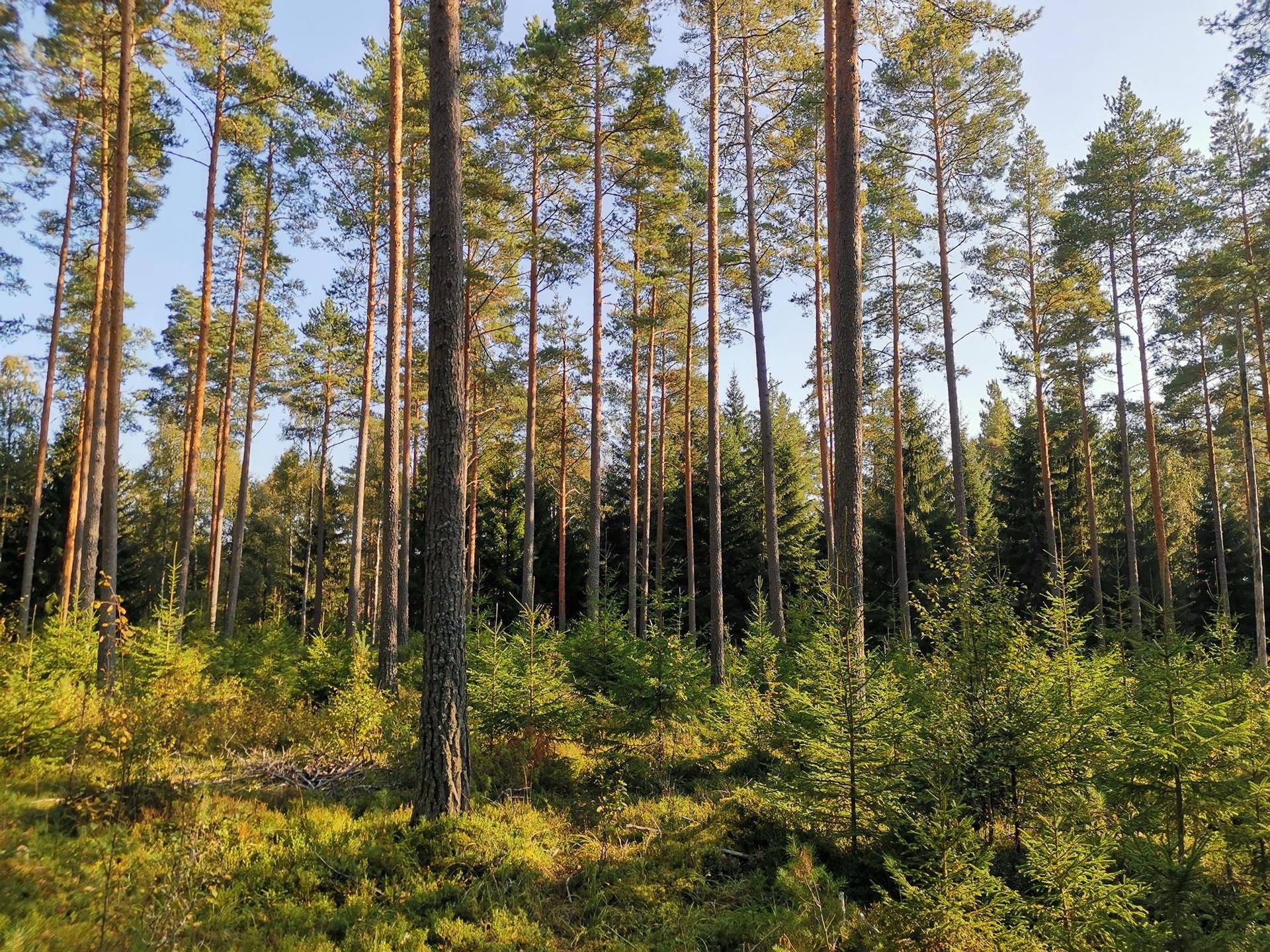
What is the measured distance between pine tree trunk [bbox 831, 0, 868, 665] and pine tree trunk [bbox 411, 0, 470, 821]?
3.99 m

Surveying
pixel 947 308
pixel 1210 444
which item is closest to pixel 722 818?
pixel 947 308

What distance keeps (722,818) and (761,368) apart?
9072 mm

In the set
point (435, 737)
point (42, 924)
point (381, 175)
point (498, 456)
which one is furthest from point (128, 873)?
point (498, 456)

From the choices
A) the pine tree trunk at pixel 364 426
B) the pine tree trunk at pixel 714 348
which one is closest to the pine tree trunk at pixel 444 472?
the pine tree trunk at pixel 714 348

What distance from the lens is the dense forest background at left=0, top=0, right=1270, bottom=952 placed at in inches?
189

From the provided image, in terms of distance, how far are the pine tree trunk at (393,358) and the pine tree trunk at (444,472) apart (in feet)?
15.7

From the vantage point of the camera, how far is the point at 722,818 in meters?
6.25

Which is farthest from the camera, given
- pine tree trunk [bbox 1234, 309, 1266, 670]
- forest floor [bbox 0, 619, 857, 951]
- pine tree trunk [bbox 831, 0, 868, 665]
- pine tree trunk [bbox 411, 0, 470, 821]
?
pine tree trunk [bbox 1234, 309, 1266, 670]

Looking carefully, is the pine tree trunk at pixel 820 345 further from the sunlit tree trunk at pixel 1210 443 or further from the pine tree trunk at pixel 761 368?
the sunlit tree trunk at pixel 1210 443

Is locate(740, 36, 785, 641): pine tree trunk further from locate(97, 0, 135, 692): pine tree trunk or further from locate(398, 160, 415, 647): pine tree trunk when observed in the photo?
locate(97, 0, 135, 692): pine tree trunk

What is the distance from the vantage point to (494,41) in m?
13.1

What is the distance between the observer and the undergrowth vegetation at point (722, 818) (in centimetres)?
404

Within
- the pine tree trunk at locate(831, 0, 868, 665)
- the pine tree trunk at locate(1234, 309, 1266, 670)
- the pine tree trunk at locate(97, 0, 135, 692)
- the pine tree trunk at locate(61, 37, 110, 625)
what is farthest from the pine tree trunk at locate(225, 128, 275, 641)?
the pine tree trunk at locate(1234, 309, 1266, 670)

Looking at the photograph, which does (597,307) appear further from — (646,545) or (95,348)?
(95,348)
